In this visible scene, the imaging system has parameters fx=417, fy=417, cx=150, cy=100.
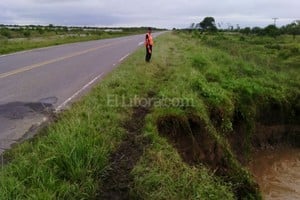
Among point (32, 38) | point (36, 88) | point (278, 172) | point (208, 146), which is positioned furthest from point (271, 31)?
point (208, 146)

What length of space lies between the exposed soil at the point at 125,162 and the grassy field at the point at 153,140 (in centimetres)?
1

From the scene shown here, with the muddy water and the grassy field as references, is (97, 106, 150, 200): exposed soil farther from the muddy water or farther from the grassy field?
the muddy water

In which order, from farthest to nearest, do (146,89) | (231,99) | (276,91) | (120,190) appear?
(276,91), (231,99), (146,89), (120,190)

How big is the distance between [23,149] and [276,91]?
1023cm

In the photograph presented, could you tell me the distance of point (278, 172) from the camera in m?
11.9

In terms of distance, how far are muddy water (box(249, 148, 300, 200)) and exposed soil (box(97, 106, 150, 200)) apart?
4.26m

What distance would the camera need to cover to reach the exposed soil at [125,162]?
519 cm

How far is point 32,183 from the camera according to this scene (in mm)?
4871

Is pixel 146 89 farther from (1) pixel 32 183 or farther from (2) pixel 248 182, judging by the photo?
(1) pixel 32 183

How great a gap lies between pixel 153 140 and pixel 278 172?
6.42 metres

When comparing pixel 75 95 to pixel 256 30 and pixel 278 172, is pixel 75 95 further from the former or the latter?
pixel 256 30

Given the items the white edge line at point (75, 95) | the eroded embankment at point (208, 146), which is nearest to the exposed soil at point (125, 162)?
the eroded embankment at point (208, 146)

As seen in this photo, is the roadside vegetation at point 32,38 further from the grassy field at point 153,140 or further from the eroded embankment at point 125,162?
the eroded embankment at point 125,162

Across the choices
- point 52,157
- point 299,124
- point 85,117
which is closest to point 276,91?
point 299,124
